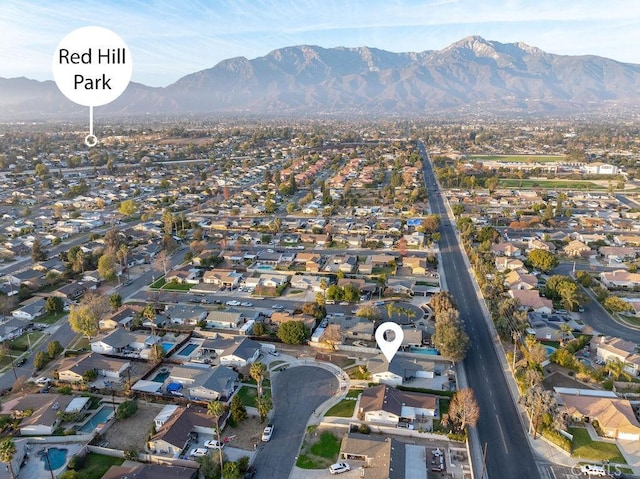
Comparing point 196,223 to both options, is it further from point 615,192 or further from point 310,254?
point 615,192

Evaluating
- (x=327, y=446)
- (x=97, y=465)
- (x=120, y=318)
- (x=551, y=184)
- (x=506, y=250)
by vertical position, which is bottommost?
(x=97, y=465)

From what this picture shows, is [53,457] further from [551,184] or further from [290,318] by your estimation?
[551,184]

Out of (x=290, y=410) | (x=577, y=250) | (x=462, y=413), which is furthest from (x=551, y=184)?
(x=290, y=410)

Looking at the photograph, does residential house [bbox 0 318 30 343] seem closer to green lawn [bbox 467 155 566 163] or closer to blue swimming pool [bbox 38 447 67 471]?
blue swimming pool [bbox 38 447 67 471]

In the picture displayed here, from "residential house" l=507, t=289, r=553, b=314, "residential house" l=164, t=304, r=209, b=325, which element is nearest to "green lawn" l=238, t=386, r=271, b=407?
"residential house" l=164, t=304, r=209, b=325

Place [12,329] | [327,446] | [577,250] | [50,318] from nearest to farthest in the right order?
[327,446]
[12,329]
[50,318]
[577,250]

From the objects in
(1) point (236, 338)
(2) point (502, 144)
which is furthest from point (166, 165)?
(2) point (502, 144)
